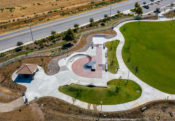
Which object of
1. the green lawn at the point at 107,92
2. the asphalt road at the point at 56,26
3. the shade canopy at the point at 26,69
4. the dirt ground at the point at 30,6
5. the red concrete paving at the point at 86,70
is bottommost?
the green lawn at the point at 107,92

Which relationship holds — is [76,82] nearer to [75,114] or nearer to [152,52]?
[75,114]

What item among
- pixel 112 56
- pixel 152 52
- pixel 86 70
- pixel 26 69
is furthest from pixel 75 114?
pixel 152 52

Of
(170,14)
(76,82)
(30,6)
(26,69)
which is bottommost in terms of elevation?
(76,82)

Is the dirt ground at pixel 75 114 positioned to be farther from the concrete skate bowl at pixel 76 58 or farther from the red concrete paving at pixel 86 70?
the concrete skate bowl at pixel 76 58

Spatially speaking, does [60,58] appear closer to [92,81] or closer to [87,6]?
[92,81]

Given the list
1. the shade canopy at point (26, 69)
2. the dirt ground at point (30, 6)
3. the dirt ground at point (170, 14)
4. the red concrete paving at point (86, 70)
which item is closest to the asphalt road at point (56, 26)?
the dirt ground at point (170, 14)

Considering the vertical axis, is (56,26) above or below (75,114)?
above

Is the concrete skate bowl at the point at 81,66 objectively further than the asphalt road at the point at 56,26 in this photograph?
No
